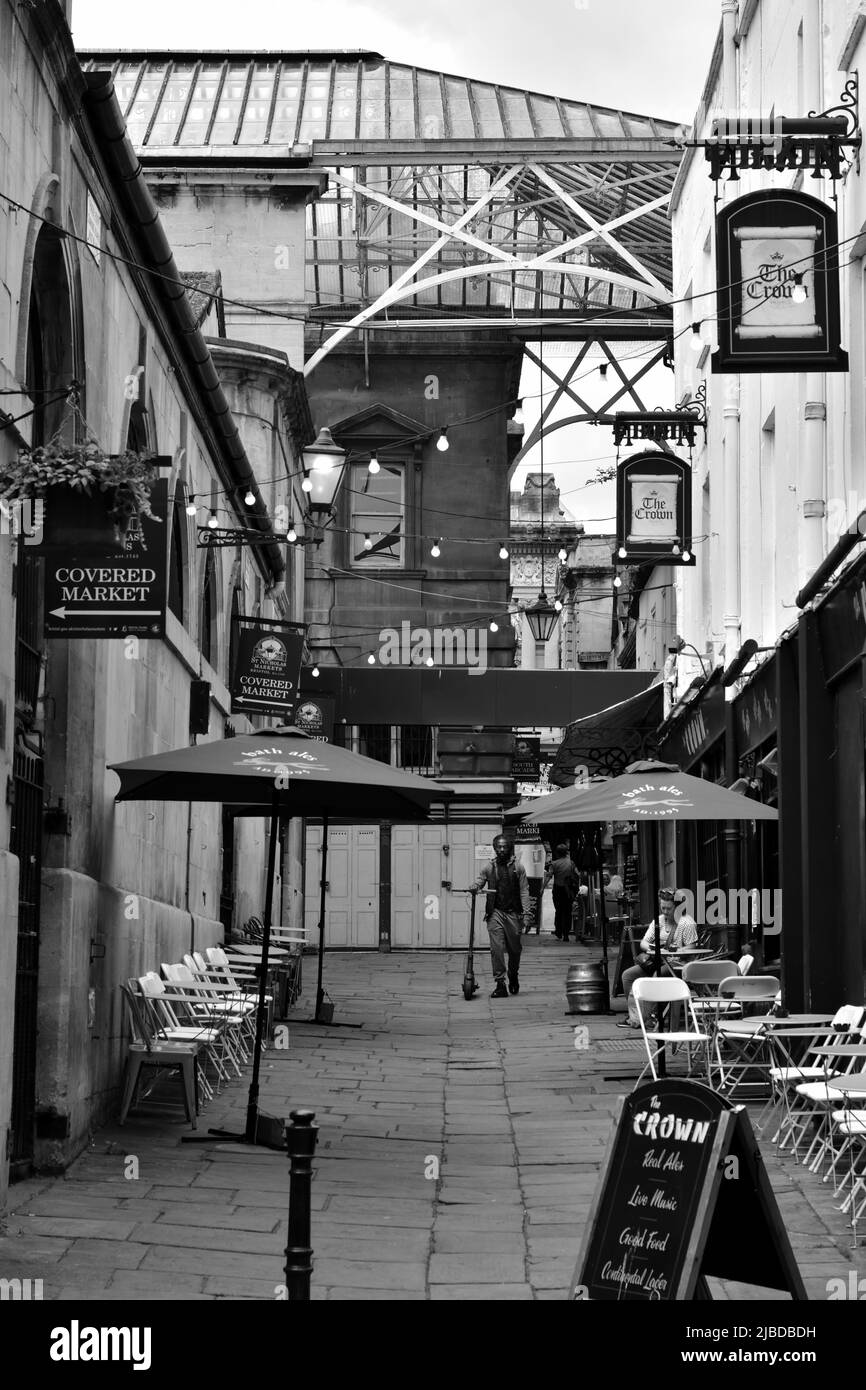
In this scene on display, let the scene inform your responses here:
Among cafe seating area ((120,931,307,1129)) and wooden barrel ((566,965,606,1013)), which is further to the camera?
wooden barrel ((566,965,606,1013))

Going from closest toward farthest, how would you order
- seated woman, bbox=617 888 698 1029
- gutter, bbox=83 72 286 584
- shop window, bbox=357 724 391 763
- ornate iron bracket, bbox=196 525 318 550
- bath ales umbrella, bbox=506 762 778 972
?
gutter, bbox=83 72 286 584 → bath ales umbrella, bbox=506 762 778 972 → seated woman, bbox=617 888 698 1029 → ornate iron bracket, bbox=196 525 318 550 → shop window, bbox=357 724 391 763

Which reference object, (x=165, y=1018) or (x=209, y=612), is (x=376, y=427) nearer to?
(x=209, y=612)

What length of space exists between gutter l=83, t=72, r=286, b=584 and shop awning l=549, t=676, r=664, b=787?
23.2 feet

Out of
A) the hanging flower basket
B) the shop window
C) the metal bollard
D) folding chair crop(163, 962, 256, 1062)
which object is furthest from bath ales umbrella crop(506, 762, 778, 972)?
the shop window

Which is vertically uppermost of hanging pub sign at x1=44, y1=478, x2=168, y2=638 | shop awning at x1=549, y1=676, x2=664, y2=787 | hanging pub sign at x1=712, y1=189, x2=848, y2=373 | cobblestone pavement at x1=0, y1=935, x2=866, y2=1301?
hanging pub sign at x1=712, y1=189, x2=848, y2=373

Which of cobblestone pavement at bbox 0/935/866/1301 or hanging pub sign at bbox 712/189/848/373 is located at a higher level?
hanging pub sign at bbox 712/189/848/373

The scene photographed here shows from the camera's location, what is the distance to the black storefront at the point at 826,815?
43.6ft

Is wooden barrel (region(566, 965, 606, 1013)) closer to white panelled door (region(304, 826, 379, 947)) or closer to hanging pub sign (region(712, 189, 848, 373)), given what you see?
hanging pub sign (region(712, 189, 848, 373))

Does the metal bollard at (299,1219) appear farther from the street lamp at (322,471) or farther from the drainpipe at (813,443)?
the street lamp at (322,471)

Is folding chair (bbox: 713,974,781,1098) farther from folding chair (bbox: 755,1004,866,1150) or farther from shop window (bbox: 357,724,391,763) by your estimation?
shop window (bbox: 357,724,391,763)

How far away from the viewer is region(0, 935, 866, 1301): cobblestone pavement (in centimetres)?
796

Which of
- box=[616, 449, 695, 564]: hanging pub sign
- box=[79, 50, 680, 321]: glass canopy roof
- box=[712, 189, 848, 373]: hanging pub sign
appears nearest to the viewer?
box=[712, 189, 848, 373]: hanging pub sign

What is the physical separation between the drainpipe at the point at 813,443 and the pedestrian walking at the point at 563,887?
17.6m

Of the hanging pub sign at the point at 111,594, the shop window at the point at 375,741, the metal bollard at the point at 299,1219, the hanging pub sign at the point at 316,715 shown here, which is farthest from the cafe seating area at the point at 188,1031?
the shop window at the point at 375,741
